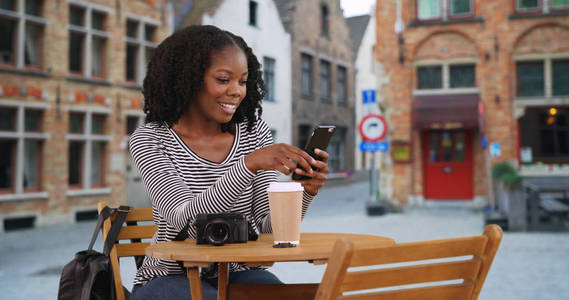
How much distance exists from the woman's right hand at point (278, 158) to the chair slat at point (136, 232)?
96 centimetres

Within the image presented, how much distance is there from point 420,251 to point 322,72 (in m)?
25.7

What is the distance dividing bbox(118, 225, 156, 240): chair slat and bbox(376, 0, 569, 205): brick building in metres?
13.0

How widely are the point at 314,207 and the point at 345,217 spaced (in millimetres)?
3359

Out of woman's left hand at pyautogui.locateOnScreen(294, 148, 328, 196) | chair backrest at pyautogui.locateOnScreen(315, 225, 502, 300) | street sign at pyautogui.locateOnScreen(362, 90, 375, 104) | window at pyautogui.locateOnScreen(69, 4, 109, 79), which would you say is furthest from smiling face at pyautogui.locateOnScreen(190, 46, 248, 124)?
window at pyautogui.locateOnScreen(69, 4, 109, 79)

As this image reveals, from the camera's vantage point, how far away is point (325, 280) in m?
1.30

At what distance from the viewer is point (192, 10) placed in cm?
1892

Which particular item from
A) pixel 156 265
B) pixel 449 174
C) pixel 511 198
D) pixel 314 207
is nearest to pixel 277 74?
pixel 314 207

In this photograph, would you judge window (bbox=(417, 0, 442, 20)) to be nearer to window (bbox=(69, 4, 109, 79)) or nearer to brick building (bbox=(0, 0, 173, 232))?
brick building (bbox=(0, 0, 173, 232))

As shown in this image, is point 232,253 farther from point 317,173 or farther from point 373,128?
point 373,128

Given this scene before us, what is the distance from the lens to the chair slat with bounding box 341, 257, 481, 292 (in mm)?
1335

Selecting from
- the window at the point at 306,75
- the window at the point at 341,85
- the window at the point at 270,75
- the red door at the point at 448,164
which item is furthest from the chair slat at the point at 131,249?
the window at the point at 341,85

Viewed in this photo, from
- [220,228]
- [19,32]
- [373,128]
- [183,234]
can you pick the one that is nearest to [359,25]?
[373,128]

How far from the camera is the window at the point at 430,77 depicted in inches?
610

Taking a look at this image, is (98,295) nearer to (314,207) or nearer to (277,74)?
(314,207)
